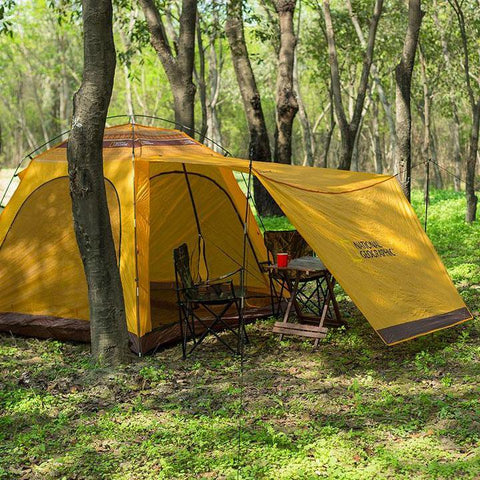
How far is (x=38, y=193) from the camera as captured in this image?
269 inches

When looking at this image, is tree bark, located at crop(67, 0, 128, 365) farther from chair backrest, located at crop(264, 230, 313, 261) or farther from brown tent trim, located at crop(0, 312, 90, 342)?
chair backrest, located at crop(264, 230, 313, 261)

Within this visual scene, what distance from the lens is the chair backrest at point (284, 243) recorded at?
724 cm

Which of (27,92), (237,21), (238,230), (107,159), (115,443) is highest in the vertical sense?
(27,92)

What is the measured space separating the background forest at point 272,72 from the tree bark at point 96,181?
10.3ft

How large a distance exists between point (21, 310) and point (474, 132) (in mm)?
8487

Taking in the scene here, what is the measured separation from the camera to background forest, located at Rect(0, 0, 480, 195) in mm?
17453

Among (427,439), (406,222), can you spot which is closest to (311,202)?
(406,222)

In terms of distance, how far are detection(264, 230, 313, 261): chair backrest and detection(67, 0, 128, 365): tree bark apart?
212 cm

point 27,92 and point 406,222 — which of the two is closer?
point 406,222

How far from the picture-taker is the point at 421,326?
566 centimetres

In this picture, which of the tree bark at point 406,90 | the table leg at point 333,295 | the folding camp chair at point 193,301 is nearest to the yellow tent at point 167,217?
the folding camp chair at point 193,301

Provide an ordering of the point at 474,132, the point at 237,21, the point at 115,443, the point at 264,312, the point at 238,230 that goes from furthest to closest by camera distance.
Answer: the point at 237,21 → the point at 474,132 → the point at 238,230 → the point at 264,312 → the point at 115,443

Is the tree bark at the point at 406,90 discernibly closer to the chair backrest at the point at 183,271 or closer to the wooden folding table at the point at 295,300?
the wooden folding table at the point at 295,300

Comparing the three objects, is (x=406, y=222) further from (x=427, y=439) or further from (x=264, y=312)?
(x=427, y=439)
